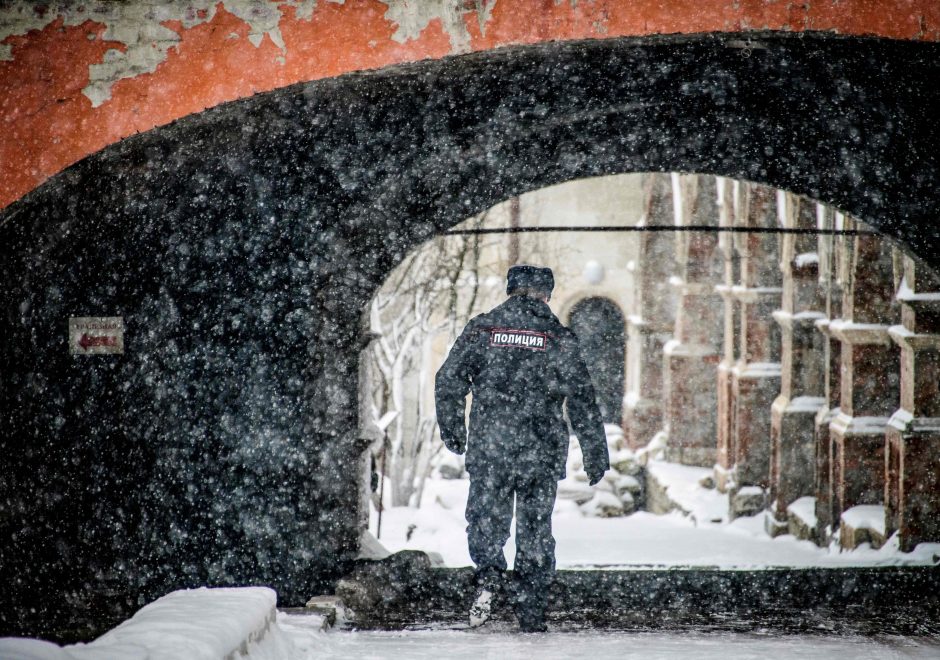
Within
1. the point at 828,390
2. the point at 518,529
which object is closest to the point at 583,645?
the point at 518,529

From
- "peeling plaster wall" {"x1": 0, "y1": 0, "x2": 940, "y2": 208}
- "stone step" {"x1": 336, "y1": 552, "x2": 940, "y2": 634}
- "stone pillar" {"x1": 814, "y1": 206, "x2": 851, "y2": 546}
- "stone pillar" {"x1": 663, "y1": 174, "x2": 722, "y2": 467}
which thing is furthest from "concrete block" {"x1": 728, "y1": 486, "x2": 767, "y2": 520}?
"peeling plaster wall" {"x1": 0, "y1": 0, "x2": 940, "y2": 208}

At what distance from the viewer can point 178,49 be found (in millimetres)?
4797

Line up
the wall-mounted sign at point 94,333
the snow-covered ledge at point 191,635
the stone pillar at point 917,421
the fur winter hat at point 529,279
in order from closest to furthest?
the snow-covered ledge at point 191,635 → the fur winter hat at point 529,279 → the wall-mounted sign at point 94,333 → the stone pillar at point 917,421

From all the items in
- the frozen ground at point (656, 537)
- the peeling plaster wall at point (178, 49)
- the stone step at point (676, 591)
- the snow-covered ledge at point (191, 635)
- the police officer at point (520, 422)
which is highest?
the peeling plaster wall at point (178, 49)

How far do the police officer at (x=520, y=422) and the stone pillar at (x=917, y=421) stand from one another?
595 cm

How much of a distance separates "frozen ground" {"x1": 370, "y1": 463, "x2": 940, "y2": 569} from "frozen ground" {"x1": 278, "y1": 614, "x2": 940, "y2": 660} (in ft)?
17.4

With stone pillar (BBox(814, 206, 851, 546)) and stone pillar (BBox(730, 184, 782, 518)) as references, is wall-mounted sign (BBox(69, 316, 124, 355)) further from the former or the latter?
stone pillar (BBox(730, 184, 782, 518))

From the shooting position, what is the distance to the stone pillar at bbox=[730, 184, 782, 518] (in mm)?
15281

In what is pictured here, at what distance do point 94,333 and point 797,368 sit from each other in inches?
413

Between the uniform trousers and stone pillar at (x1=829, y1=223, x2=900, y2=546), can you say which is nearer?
the uniform trousers

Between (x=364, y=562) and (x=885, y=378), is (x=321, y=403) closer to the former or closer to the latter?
(x=364, y=562)

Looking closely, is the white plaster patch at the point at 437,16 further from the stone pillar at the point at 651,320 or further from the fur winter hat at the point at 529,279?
the stone pillar at the point at 651,320

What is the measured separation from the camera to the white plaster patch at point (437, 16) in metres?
4.65

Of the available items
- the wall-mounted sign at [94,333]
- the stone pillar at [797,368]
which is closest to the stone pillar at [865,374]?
the stone pillar at [797,368]
